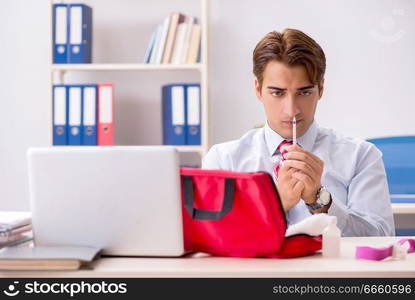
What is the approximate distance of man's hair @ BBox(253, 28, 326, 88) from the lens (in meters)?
2.22

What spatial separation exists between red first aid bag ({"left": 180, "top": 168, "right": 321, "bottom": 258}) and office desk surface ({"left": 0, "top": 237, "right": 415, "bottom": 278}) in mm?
27

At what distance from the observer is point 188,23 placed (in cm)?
399

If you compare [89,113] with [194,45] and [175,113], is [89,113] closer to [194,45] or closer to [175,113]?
[175,113]

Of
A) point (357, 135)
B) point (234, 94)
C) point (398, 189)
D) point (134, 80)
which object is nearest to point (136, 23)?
point (134, 80)

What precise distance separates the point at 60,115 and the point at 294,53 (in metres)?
1.99

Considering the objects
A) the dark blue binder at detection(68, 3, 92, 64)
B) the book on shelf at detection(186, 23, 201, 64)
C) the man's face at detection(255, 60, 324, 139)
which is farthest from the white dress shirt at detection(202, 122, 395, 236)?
the dark blue binder at detection(68, 3, 92, 64)

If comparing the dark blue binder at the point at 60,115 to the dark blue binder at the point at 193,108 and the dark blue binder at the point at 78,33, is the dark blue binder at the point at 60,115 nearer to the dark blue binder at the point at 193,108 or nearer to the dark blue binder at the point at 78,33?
the dark blue binder at the point at 78,33

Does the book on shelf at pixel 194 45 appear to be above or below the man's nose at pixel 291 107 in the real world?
above

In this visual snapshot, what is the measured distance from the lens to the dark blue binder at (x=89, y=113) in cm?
390

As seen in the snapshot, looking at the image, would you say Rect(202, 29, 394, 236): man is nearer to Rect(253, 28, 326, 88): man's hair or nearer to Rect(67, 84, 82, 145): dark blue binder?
Rect(253, 28, 326, 88): man's hair

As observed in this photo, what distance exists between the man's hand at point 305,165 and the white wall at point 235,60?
2.35 meters

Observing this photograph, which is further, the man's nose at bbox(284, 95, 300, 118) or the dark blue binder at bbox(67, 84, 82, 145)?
the dark blue binder at bbox(67, 84, 82, 145)

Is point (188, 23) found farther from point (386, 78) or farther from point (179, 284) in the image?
point (179, 284)

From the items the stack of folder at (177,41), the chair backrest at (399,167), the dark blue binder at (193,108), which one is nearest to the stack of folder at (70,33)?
the stack of folder at (177,41)
